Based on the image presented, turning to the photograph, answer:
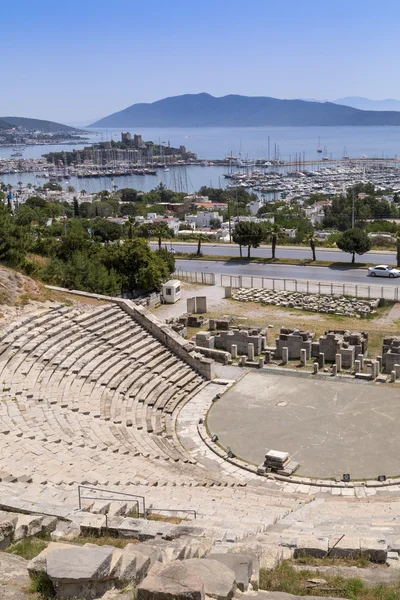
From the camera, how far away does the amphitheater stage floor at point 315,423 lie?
873 inches

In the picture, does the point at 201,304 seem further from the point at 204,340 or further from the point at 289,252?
the point at 289,252

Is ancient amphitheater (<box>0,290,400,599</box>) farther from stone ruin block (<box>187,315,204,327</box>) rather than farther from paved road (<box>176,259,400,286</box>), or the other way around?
paved road (<box>176,259,400,286</box>)

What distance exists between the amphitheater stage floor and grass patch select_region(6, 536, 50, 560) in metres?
12.1

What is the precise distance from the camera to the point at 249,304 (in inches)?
1815

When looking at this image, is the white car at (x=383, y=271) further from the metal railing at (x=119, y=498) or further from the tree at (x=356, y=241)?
the metal railing at (x=119, y=498)

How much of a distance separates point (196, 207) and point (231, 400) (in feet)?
405

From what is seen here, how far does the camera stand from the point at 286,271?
192 ft

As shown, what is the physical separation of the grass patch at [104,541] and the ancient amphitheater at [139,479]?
211mm

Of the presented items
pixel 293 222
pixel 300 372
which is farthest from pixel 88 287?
pixel 293 222

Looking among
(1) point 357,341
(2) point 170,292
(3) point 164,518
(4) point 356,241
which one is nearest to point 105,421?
(3) point 164,518

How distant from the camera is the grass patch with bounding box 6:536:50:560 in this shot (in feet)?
35.4

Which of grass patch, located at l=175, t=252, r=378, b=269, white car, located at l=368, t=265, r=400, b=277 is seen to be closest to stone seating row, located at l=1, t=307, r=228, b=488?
white car, located at l=368, t=265, r=400, b=277

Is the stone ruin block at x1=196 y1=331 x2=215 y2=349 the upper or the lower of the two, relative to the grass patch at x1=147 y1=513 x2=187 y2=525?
lower

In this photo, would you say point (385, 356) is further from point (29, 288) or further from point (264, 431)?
point (29, 288)
